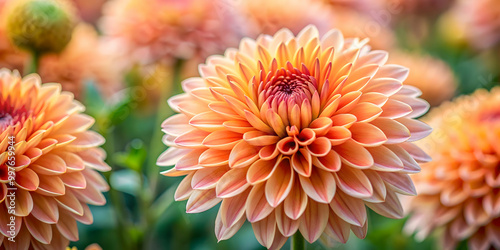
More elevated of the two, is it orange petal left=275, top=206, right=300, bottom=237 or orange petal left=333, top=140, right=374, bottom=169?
orange petal left=333, top=140, right=374, bottom=169

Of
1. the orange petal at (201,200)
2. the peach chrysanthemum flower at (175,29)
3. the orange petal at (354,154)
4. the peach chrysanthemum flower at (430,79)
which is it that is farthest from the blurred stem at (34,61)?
the peach chrysanthemum flower at (430,79)

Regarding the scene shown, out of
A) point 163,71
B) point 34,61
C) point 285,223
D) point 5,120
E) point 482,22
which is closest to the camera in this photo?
point 285,223

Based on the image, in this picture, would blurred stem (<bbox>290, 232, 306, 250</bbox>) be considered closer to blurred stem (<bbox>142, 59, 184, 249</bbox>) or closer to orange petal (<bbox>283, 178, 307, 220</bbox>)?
orange petal (<bbox>283, 178, 307, 220</bbox>)

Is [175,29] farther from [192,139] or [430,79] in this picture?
[430,79]

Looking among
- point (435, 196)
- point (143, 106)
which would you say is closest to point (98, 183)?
point (435, 196)

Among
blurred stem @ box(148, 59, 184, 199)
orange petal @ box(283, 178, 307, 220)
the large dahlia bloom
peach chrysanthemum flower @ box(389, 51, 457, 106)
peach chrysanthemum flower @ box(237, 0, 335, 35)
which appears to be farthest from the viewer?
peach chrysanthemum flower @ box(389, 51, 457, 106)

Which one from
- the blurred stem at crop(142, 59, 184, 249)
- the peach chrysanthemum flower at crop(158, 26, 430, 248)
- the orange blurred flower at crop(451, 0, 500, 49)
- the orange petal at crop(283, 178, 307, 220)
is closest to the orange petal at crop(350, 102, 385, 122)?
the peach chrysanthemum flower at crop(158, 26, 430, 248)

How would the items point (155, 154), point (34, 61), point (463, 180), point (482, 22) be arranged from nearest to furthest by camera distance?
point (463, 180), point (34, 61), point (155, 154), point (482, 22)

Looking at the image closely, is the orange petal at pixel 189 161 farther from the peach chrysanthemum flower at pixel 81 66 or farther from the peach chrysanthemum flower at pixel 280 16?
the peach chrysanthemum flower at pixel 280 16

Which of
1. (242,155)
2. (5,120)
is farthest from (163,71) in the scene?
(242,155)
